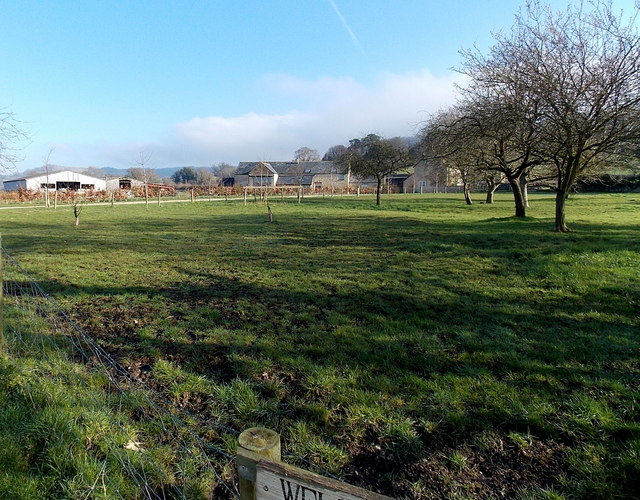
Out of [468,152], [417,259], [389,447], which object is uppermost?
[468,152]

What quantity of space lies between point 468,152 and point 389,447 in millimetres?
17012

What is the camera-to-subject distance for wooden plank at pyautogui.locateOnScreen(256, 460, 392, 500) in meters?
1.21

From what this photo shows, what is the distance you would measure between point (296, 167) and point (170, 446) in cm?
9143

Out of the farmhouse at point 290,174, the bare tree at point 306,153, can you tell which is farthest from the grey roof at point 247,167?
the bare tree at point 306,153

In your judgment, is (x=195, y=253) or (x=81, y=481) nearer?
(x=81, y=481)

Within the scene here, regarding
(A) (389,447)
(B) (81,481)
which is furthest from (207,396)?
(A) (389,447)

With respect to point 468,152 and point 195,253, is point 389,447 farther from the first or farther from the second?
point 468,152

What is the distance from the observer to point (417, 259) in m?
9.95

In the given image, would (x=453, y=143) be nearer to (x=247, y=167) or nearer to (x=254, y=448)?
(x=254, y=448)

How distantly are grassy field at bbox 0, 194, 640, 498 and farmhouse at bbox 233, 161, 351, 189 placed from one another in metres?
75.0

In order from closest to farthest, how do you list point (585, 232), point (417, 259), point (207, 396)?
point (207, 396) → point (417, 259) → point (585, 232)

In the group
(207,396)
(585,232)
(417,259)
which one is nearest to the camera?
(207,396)

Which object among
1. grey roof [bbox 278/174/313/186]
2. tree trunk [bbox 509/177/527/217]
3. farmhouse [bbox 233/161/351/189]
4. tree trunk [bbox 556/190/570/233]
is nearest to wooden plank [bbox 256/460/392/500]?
tree trunk [bbox 556/190/570/233]

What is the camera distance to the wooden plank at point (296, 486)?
3.99 ft
